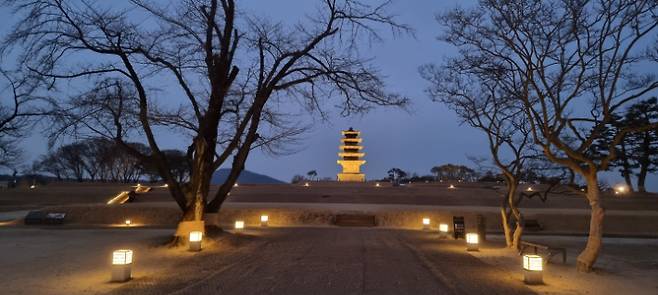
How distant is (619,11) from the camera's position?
11.2m

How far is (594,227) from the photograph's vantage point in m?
11.2

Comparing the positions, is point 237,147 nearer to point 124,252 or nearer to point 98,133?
point 98,133

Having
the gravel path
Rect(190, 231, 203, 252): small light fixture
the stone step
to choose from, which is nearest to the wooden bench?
the gravel path

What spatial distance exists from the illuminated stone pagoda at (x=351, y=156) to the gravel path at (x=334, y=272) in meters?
55.1

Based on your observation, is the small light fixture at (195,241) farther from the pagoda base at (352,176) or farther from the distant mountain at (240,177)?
the pagoda base at (352,176)

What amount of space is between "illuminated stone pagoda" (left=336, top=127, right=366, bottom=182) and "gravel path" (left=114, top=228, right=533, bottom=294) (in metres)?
55.1

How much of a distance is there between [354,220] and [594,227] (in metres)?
15.8

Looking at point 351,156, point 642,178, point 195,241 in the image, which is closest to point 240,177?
point 351,156

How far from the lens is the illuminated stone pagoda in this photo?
7150 centimetres

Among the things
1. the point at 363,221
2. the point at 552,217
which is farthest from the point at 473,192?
the point at 363,221

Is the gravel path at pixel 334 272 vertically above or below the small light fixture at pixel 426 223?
below

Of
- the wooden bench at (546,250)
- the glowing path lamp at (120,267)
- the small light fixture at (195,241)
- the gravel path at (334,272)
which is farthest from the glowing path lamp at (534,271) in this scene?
the small light fixture at (195,241)

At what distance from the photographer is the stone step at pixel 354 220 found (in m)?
25.9

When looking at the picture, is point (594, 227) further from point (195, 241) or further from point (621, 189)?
point (621, 189)
